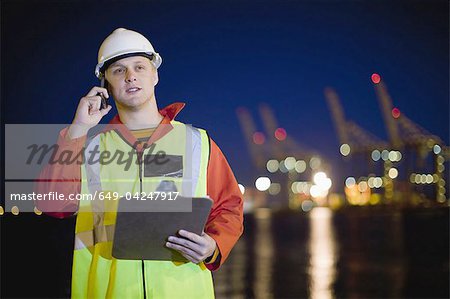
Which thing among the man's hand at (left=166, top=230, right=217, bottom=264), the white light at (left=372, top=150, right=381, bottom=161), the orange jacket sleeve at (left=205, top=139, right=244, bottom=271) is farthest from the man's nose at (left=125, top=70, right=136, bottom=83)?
the white light at (left=372, top=150, right=381, bottom=161)

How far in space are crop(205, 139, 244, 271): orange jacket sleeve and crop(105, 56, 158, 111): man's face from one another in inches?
13.0

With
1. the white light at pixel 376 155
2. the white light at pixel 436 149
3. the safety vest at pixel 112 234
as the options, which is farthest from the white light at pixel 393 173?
the safety vest at pixel 112 234

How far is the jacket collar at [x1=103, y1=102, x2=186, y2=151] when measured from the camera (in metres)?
2.68

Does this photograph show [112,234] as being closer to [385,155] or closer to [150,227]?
[150,227]

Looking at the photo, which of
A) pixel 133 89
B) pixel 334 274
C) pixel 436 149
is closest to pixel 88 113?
pixel 133 89

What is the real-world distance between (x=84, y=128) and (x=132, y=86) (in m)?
0.27

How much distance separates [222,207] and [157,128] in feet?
1.31

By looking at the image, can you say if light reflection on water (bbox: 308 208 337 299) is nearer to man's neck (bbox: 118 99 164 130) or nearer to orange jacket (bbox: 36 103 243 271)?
orange jacket (bbox: 36 103 243 271)

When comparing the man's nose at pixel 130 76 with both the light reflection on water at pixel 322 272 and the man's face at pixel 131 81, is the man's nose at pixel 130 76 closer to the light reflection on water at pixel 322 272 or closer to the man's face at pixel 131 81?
the man's face at pixel 131 81

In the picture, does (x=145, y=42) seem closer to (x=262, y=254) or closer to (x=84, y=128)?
(x=84, y=128)

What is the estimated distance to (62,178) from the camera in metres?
2.54

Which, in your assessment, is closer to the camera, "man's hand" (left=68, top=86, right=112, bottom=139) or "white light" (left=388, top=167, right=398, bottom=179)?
"man's hand" (left=68, top=86, right=112, bottom=139)

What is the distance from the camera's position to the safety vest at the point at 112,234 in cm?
254

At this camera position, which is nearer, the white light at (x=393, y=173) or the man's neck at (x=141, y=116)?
the man's neck at (x=141, y=116)
